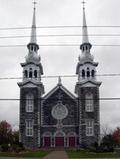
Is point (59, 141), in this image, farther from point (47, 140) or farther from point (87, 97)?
point (87, 97)

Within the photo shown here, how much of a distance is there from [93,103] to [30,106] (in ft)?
33.8

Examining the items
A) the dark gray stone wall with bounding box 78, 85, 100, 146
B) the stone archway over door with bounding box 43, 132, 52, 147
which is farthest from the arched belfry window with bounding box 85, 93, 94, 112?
the stone archway over door with bounding box 43, 132, 52, 147

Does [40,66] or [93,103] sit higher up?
[40,66]

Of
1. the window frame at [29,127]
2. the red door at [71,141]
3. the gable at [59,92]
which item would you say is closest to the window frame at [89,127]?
the red door at [71,141]

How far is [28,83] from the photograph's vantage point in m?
66.6

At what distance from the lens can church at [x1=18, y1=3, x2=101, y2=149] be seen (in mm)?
64375

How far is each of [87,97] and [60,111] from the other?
5.10m

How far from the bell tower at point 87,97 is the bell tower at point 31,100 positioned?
6.75m

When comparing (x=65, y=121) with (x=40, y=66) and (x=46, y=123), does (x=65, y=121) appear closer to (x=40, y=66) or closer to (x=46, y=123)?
(x=46, y=123)

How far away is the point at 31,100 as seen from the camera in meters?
65.8

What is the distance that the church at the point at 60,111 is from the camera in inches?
2534

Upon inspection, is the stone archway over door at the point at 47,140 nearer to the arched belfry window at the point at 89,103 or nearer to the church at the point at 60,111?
the church at the point at 60,111

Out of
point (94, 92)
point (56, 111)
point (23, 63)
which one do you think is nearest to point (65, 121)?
point (56, 111)

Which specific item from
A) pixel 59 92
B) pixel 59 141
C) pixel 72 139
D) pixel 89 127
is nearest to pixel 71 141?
pixel 72 139
